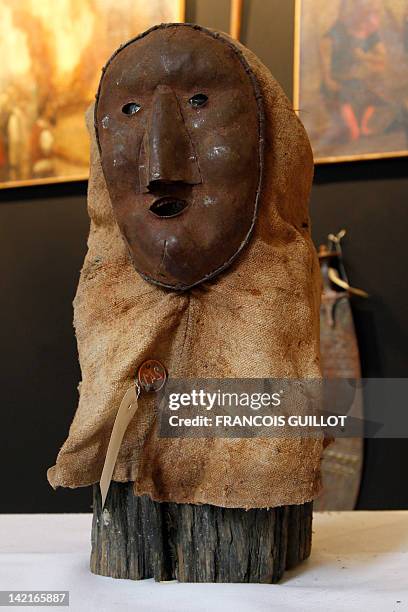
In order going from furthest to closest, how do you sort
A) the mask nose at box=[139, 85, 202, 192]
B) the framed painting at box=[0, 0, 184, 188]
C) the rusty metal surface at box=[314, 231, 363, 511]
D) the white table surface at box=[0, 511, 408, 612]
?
the framed painting at box=[0, 0, 184, 188], the rusty metal surface at box=[314, 231, 363, 511], the mask nose at box=[139, 85, 202, 192], the white table surface at box=[0, 511, 408, 612]

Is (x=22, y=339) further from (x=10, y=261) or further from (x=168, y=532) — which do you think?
(x=168, y=532)

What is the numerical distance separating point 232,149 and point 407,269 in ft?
4.24

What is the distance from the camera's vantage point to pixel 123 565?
4.24 feet

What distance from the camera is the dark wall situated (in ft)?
7.75

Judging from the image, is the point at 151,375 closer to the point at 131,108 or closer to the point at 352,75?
the point at 131,108

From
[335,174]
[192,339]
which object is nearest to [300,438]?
[192,339]

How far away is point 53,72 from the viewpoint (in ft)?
8.68

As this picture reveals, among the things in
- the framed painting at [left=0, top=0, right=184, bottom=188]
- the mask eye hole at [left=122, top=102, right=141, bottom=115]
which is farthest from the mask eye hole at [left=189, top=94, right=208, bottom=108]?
the framed painting at [left=0, top=0, right=184, bottom=188]

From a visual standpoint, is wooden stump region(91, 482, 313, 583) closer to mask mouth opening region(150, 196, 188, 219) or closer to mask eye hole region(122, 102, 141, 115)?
mask mouth opening region(150, 196, 188, 219)

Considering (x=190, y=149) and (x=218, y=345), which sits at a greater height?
(x=190, y=149)

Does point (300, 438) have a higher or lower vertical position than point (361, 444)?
higher

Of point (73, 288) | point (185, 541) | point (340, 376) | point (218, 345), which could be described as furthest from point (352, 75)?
point (185, 541)

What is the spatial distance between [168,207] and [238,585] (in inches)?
27.5

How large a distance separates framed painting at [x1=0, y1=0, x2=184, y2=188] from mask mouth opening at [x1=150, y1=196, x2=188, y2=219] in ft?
4.58
